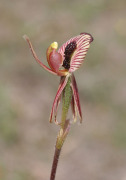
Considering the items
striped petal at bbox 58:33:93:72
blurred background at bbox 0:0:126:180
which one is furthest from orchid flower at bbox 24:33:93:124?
blurred background at bbox 0:0:126:180

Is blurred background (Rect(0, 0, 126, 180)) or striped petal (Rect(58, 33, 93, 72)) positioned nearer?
striped petal (Rect(58, 33, 93, 72))

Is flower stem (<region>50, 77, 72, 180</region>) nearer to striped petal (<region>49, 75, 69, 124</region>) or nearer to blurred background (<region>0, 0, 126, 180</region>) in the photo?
striped petal (<region>49, 75, 69, 124</region>)

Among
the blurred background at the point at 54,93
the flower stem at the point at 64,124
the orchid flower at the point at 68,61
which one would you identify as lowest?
the flower stem at the point at 64,124

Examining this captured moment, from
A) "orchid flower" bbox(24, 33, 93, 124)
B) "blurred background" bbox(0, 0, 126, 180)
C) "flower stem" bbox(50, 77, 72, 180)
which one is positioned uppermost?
"blurred background" bbox(0, 0, 126, 180)

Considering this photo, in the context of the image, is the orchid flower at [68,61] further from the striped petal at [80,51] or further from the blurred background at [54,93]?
the blurred background at [54,93]

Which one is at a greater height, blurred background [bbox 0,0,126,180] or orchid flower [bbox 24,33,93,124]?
blurred background [bbox 0,0,126,180]

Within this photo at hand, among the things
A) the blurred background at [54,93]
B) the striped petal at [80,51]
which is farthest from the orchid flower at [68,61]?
the blurred background at [54,93]

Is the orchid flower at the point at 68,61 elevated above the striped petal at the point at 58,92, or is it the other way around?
the orchid flower at the point at 68,61

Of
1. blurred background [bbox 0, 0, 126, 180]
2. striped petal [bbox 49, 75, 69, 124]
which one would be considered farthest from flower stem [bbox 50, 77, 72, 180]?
blurred background [bbox 0, 0, 126, 180]

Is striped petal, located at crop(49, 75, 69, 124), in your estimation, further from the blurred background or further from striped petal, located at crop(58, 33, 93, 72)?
the blurred background

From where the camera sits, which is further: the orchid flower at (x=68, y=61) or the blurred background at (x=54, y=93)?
the blurred background at (x=54, y=93)
